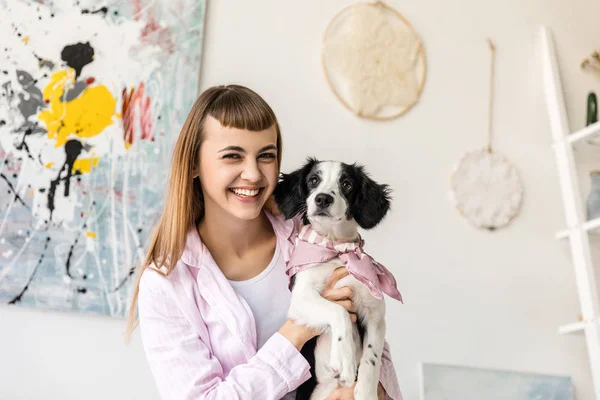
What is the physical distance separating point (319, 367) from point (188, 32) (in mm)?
1479

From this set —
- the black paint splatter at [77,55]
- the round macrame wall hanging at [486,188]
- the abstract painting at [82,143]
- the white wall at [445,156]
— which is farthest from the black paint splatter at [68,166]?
the round macrame wall hanging at [486,188]

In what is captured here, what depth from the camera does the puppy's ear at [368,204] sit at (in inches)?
61.1

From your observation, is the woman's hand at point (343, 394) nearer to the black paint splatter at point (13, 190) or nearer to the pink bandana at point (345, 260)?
the pink bandana at point (345, 260)

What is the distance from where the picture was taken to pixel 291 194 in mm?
1554

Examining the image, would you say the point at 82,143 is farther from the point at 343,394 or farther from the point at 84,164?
the point at 343,394

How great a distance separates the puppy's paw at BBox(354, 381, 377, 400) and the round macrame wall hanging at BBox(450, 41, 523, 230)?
→ 56.7 inches

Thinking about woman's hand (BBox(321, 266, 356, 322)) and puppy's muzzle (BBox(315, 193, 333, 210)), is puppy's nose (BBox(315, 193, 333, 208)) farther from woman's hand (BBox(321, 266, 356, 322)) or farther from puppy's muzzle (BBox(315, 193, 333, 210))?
woman's hand (BBox(321, 266, 356, 322))

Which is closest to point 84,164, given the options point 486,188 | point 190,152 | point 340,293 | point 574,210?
point 190,152

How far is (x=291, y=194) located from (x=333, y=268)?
8.7 inches

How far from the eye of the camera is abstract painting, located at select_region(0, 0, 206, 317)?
7.23ft

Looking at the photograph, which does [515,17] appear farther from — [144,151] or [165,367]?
[165,367]

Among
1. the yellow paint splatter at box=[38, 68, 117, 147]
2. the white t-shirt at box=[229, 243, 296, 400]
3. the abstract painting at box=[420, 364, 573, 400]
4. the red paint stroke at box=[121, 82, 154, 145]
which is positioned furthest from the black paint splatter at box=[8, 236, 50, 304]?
the abstract painting at box=[420, 364, 573, 400]

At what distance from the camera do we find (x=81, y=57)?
2271mm

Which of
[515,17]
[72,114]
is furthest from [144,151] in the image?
[515,17]
